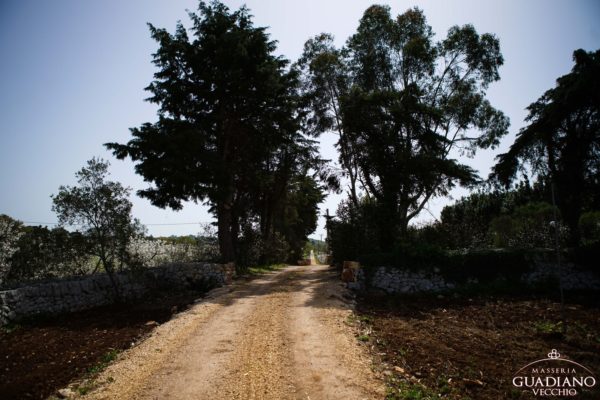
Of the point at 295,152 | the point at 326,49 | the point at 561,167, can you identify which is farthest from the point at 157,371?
the point at 326,49

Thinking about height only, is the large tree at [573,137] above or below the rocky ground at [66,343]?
above

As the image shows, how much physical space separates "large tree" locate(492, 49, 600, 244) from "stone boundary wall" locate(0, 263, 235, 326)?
56.8ft

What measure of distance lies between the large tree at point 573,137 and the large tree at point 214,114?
43.6ft

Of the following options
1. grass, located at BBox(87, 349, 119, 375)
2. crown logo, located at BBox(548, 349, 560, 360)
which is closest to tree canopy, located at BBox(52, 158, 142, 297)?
grass, located at BBox(87, 349, 119, 375)

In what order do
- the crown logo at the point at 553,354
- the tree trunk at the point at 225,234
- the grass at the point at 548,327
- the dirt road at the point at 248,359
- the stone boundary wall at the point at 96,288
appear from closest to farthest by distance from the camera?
the dirt road at the point at 248,359 → the crown logo at the point at 553,354 → the grass at the point at 548,327 → the stone boundary wall at the point at 96,288 → the tree trunk at the point at 225,234

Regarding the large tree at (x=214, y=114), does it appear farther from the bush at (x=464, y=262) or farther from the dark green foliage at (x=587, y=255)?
the dark green foliage at (x=587, y=255)

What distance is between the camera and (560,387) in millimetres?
5324

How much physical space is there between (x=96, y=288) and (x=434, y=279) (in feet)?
47.8

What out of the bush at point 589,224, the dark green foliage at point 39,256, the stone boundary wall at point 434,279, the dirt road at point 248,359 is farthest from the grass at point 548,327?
the dark green foliage at point 39,256

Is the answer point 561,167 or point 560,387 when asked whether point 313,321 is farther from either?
point 561,167

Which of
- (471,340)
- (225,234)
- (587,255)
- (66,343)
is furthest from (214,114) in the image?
(587,255)

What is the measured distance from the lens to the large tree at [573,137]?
14.2 meters

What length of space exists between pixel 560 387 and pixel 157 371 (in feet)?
23.8

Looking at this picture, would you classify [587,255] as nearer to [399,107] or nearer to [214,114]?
[399,107]
